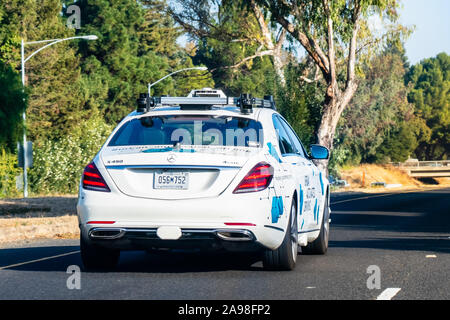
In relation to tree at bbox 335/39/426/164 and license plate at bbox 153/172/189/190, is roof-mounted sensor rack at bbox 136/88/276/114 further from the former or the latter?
tree at bbox 335/39/426/164

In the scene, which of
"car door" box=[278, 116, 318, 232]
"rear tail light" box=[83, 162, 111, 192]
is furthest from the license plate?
"car door" box=[278, 116, 318, 232]

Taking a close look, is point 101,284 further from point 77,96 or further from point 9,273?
point 77,96

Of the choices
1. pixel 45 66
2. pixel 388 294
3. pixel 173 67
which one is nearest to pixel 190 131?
pixel 388 294

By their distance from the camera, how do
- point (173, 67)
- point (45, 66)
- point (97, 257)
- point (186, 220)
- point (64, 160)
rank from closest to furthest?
point (186, 220) < point (97, 257) < point (64, 160) < point (45, 66) < point (173, 67)

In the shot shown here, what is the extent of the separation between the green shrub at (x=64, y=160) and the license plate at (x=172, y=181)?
38.7 m

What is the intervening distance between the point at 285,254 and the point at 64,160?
1617 inches

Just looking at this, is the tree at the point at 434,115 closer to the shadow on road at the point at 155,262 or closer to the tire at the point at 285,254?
the shadow on road at the point at 155,262

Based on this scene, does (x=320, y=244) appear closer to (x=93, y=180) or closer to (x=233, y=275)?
(x=233, y=275)

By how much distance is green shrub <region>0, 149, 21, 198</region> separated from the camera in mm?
44128

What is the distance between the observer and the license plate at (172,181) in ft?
30.0

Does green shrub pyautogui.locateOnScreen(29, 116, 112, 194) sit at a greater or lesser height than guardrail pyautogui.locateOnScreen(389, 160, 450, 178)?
greater

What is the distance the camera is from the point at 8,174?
4559 cm

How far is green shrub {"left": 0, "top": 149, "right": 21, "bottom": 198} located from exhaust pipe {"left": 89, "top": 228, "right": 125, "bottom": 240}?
3509cm
